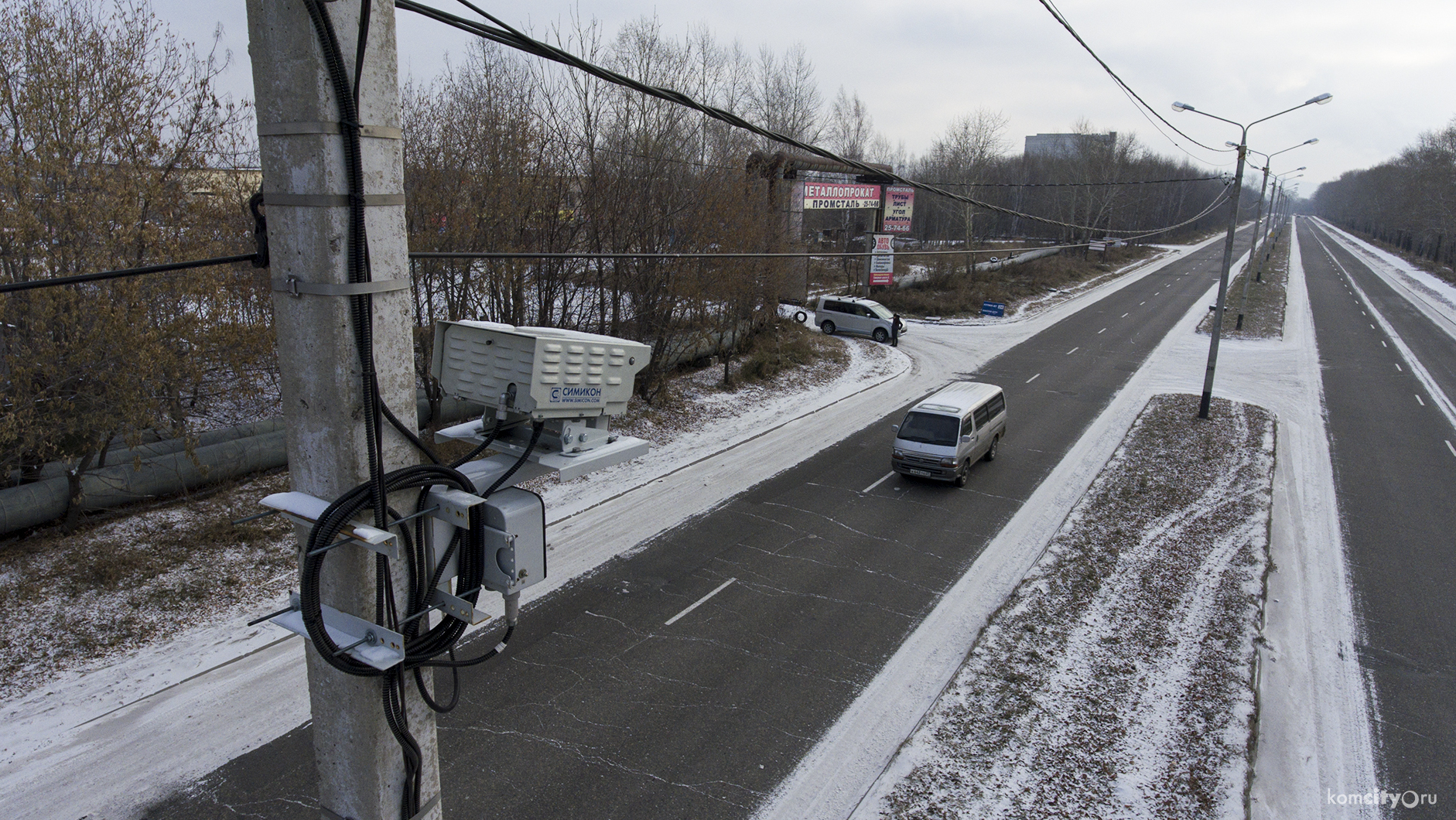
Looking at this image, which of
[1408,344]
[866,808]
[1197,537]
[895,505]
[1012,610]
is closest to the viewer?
[866,808]

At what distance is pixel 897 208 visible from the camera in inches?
1459

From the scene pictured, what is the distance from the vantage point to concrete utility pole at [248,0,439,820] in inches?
98.4

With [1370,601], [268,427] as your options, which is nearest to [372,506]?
[1370,601]

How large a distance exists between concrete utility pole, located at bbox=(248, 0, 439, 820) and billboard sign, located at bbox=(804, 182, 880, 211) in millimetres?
29407

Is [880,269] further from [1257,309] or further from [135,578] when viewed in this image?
[135,578]

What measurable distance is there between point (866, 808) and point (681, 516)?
23.6 ft

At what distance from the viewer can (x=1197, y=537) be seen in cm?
1321

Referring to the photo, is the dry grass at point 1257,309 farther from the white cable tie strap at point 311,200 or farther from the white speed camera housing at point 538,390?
the white cable tie strap at point 311,200

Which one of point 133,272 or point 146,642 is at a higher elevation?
point 133,272

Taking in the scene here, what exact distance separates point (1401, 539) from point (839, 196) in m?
24.1

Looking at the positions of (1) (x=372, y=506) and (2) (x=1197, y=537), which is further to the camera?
(2) (x=1197, y=537)

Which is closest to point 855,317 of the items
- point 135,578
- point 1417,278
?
point 135,578

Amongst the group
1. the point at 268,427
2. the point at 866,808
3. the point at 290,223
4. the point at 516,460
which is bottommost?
the point at 866,808

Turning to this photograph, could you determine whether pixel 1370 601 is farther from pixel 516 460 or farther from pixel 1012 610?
pixel 516 460
